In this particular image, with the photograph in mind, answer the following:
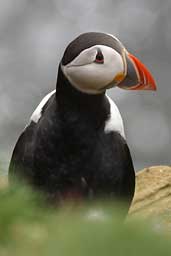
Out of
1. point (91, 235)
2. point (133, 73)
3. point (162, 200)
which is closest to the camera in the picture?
point (91, 235)

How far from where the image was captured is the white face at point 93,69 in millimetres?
3428

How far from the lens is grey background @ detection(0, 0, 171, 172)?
12.9 m

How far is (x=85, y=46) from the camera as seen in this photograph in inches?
137

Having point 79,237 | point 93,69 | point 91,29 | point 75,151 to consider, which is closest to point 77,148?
point 75,151

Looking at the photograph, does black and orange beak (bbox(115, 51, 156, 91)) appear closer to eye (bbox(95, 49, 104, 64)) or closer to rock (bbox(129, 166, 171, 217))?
eye (bbox(95, 49, 104, 64))

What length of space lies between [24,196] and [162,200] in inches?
188

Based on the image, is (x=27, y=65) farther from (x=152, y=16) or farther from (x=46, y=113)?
(x=46, y=113)

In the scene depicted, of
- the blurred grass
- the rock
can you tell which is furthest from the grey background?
the blurred grass

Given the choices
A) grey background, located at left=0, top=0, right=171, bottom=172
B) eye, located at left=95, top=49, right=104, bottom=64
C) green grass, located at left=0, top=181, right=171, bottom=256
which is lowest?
grey background, located at left=0, top=0, right=171, bottom=172

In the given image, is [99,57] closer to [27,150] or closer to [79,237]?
[27,150]

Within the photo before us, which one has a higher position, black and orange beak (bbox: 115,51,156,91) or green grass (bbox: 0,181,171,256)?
green grass (bbox: 0,181,171,256)

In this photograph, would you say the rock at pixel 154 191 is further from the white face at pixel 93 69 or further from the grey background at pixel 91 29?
the grey background at pixel 91 29

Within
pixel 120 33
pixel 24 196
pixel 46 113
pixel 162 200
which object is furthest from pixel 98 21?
pixel 24 196

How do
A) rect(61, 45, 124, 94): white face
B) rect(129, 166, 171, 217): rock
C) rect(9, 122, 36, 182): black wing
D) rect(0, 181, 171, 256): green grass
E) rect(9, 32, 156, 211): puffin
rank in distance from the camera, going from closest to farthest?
rect(0, 181, 171, 256): green grass, rect(61, 45, 124, 94): white face, rect(9, 32, 156, 211): puffin, rect(9, 122, 36, 182): black wing, rect(129, 166, 171, 217): rock
